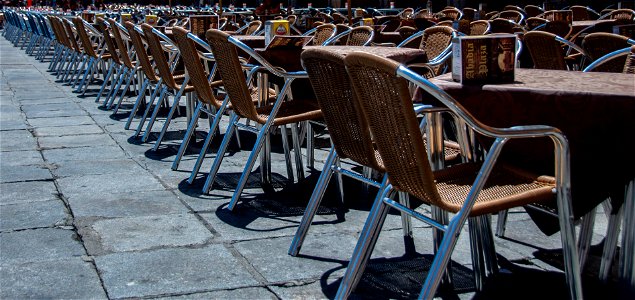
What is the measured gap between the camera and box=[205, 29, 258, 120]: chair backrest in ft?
12.5

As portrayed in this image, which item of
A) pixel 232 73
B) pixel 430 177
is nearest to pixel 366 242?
pixel 430 177

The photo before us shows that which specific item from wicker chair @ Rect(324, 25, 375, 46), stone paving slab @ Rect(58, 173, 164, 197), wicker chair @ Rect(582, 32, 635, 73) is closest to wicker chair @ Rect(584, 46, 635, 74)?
wicker chair @ Rect(582, 32, 635, 73)

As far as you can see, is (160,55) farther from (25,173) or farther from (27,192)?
(27,192)

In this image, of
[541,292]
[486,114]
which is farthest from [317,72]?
[541,292]

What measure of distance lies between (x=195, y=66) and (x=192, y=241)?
4.04 ft

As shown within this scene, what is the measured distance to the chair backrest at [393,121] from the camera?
2.17 metres

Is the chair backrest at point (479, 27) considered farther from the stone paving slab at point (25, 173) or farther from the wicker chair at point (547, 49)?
the stone paving slab at point (25, 173)

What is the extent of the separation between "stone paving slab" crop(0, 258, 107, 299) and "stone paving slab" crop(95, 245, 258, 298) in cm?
5

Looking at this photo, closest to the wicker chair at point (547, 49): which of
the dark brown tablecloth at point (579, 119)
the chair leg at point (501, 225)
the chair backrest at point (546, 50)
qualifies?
the chair backrest at point (546, 50)

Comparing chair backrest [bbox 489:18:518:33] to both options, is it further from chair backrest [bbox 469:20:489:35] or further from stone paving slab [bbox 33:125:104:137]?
stone paving slab [bbox 33:125:104:137]

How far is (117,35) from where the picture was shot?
6414 millimetres

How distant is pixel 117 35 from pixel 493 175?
437cm

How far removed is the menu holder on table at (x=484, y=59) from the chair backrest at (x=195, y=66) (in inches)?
78.2

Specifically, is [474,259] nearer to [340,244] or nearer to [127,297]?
[340,244]
